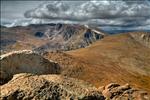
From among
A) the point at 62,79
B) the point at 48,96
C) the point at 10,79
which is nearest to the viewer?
the point at 48,96

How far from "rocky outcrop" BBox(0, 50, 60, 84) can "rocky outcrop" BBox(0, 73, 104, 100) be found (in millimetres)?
3135

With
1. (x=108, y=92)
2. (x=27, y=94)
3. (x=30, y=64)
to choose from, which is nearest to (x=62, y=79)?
(x=27, y=94)

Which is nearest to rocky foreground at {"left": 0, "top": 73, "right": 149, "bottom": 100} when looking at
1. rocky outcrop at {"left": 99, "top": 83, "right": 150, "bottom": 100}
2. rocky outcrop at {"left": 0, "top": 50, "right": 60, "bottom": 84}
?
rocky outcrop at {"left": 0, "top": 50, "right": 60, "bottom": 84}

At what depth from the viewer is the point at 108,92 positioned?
4641 centimetres

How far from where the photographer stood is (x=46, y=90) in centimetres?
2247

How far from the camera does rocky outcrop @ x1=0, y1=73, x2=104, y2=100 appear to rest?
879 inches

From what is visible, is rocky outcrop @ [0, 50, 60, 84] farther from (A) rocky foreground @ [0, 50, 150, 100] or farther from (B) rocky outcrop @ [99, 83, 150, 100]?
(B) rocky outcrop @ [99, 83, 150, 100]

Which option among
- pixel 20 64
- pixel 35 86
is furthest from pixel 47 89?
pixel 20 64

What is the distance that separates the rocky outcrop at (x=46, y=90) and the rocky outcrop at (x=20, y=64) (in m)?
3.13

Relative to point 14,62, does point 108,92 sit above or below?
below

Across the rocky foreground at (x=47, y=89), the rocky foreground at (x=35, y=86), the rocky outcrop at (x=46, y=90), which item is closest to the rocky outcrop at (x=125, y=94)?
the rocky foreground at (x=35, y=86)

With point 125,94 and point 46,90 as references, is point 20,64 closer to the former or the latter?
point 46,90

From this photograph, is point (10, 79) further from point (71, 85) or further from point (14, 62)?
point (71, 85)

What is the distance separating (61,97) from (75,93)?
0.90 m
